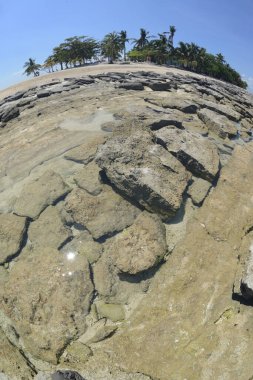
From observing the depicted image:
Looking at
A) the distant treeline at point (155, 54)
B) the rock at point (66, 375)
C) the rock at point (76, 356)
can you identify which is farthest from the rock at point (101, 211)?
the distant treeline at point (155, 54)

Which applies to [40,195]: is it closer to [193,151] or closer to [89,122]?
[193,151]

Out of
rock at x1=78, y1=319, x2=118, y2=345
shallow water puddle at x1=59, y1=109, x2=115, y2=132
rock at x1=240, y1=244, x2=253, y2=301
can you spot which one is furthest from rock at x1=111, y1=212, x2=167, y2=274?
shallow water puddle at x1=59, y1=109, x2=115, y2=132

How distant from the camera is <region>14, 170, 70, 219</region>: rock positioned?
713 centimetres

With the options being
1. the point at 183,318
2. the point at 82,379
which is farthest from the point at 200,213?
the point at 82,379

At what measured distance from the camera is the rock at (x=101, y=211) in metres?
6.56

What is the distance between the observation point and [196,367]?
15.4 ft

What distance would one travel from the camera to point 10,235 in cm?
671

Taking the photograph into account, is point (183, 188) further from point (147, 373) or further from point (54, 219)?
point (147, 373)

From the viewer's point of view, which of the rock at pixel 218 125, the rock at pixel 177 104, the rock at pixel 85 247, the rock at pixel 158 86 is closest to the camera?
the rock at pixel 85 247

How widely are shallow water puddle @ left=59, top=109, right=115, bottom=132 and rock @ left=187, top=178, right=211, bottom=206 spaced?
137 inches

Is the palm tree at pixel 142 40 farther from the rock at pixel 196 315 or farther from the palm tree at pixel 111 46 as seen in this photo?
the rock at pixel 196 315

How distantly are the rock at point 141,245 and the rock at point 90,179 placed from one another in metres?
1.14

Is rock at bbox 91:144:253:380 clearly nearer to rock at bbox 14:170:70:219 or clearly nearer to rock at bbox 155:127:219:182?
rock at bbox 155:127:219:182

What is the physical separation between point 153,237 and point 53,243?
171cm
